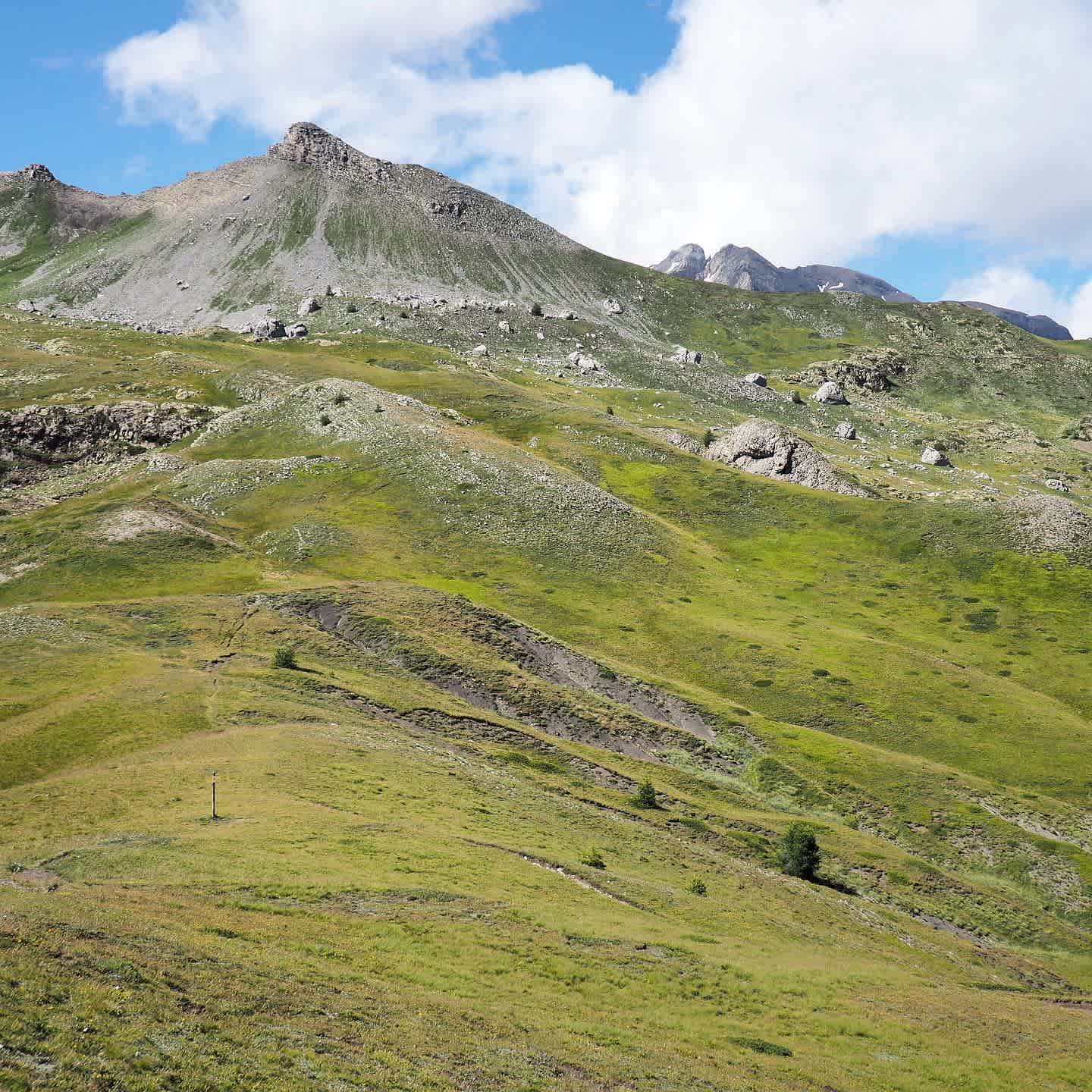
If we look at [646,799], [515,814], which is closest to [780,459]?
[646,799]

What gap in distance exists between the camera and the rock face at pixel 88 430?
137375mm

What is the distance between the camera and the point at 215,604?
247 feet

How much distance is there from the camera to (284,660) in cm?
6250

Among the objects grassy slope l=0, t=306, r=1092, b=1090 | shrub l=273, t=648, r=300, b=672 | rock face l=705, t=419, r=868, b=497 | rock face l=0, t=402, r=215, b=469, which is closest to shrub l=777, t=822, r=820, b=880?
grassy slope l=0, t=306, r=1092, b=1090

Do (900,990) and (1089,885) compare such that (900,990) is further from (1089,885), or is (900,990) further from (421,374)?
(421,374)

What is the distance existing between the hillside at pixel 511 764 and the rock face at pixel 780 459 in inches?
180

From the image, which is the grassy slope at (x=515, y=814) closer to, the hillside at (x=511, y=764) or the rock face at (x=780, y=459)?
the hillside at (x=511, y=764)

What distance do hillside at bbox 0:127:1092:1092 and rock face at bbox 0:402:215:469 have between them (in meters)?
0.73

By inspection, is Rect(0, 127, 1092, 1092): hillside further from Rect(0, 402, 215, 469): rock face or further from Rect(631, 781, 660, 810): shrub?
Rect(0, 402, 215, 469): rock face

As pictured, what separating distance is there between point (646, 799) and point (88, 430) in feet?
418

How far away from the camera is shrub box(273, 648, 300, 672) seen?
6231 centimetres

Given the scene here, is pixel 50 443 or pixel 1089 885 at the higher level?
pixel 50 443

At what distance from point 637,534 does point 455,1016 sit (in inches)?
3790

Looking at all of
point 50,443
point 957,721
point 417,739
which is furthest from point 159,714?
point 50,443
